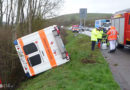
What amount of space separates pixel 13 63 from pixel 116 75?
5.10 metres

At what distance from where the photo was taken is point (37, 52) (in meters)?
7.97

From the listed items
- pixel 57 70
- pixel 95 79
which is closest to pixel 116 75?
pixel 95 79

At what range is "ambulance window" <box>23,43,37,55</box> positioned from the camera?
795cm

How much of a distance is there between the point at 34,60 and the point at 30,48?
55cm

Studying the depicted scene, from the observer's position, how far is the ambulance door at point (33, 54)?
26.1ft

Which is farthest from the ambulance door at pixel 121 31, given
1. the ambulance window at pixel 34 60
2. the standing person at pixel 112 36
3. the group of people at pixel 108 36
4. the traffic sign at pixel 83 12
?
the traffic sign at pixel 83 12

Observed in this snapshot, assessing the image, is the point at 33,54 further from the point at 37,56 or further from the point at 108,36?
the point at 108,36

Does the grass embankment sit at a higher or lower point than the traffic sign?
lower

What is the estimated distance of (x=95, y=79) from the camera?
641 cm

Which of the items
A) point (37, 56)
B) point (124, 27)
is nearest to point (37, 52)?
point (37, 56)

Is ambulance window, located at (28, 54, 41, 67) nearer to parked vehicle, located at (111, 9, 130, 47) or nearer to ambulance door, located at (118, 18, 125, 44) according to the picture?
parked vehicle, located at (111, 9, 130, 47)

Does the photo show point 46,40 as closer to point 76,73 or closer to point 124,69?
point 76,73

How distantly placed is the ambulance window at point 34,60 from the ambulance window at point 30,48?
0.27 metres

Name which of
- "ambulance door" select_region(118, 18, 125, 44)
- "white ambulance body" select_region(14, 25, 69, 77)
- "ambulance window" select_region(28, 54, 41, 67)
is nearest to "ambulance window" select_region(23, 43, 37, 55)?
"white ambulance body" select_region(14, 25, 69, 77)
